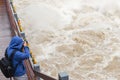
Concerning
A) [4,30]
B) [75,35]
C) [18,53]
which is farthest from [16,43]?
[75,35]

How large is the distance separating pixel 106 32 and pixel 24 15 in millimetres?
5116

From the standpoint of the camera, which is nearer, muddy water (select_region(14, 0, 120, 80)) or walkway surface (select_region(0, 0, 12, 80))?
walkway surface (select_region(0, 0, 12, 80))

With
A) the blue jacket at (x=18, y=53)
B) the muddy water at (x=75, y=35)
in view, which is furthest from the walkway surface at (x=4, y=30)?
the blue jacket at (x=18, y=53)

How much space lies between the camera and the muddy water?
10.5 metres

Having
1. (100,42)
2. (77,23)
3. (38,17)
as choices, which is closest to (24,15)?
(38,17)

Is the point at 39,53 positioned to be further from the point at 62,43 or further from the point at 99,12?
the point at 99,12

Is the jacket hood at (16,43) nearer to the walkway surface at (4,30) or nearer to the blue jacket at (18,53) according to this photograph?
the blue jacket at (18,53)

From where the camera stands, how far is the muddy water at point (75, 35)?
1049 centimetres

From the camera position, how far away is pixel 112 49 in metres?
11.7

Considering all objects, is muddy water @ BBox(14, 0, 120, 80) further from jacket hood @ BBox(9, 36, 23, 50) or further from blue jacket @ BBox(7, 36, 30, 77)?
jacket hood @ BBox(9, 36, 23, 50)

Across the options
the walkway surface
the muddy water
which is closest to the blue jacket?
the walkway surface

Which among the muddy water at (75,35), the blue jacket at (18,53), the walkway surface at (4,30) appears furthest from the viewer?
the muddy water at (75,35)

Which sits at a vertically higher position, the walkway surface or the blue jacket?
the walkway surface

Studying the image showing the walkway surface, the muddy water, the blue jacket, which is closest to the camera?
the blue jacket
